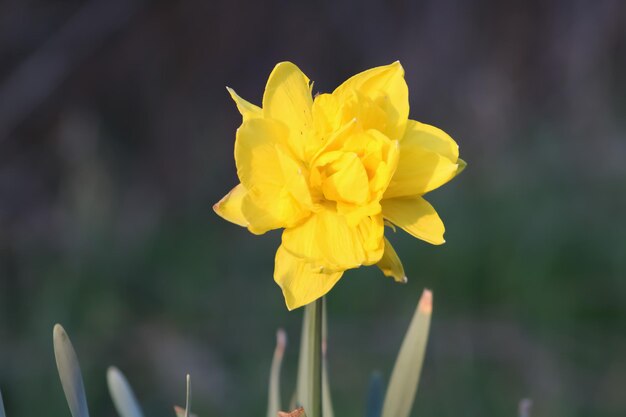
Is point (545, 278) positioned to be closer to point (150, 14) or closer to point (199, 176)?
point (199, 176)

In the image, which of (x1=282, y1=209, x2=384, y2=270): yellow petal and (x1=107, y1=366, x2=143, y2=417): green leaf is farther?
(x1=107, y1=366, x2=143, y2=417): green leaf

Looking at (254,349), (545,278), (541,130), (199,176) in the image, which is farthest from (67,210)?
(541,130)

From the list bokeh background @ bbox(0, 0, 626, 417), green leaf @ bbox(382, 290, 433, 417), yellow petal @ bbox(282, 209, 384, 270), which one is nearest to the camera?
yellow petal @ bbox(282, 209, 384, 270)

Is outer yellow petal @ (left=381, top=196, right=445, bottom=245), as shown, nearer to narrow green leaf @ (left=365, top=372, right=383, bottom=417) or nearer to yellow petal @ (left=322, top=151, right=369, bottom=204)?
yellow petal @ (left=322, top=151, right=369, bottom=204)

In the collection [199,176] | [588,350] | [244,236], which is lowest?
[588,350]

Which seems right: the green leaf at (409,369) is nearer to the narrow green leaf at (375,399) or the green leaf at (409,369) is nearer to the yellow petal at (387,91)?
the narrow green leaf at (375,399)

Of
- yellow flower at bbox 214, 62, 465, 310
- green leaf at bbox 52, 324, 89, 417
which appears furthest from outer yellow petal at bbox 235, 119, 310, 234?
green leaf at bbox 52, 324, 89, 417

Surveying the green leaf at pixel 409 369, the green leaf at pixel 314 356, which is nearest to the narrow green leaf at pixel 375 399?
the green leaf at pixel 409 369

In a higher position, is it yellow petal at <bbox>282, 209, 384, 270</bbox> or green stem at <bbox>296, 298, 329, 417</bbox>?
yellow petal at <bbox>282, 209, 384, 270</bbox>
